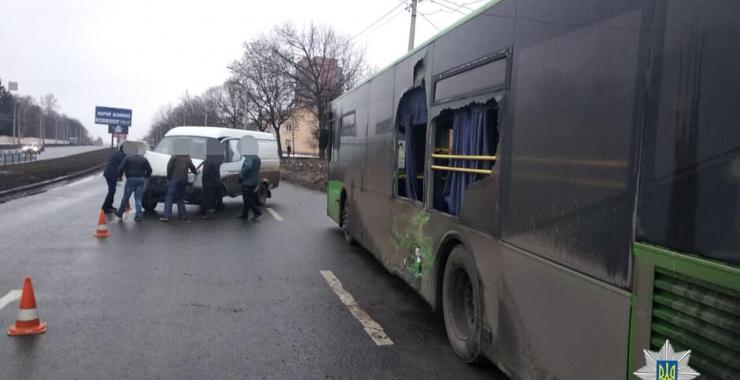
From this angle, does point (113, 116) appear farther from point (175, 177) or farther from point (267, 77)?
point (175, 177)

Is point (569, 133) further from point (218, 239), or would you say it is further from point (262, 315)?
point (218, 239)

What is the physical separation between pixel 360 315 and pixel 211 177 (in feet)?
28.3

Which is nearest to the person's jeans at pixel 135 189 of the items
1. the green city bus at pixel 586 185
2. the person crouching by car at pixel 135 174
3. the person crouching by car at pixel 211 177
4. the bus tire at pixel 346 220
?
the person crouching by car at pixel 135 174

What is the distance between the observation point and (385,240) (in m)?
7.23

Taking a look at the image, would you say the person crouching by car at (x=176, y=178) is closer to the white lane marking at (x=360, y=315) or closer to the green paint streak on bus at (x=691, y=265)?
the white lane marking at (x=360, y=315)

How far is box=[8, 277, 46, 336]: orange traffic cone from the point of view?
492 cm

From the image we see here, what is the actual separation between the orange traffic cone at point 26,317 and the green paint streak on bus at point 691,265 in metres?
4.88

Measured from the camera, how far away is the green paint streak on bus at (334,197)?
10.8 m

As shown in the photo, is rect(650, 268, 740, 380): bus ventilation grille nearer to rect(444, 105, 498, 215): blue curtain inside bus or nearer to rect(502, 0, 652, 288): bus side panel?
rect(502, 0, 652, 288): bus side panel

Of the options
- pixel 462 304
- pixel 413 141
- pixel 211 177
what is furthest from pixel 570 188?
pixel 211 177

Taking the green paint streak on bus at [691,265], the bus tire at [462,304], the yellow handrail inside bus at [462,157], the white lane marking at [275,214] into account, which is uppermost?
the yellow handrail inside bus at [462,157]

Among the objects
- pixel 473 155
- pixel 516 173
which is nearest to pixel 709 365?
pixel 516 173

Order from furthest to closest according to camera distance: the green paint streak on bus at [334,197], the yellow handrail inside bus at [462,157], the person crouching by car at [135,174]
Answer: the person crouching by car at [135,174], the green paint streak on bus at [334,197], the yellow handrail inside bus at [462,157]

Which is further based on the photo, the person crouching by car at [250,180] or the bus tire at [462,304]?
the person crouching by car at [250,180]
